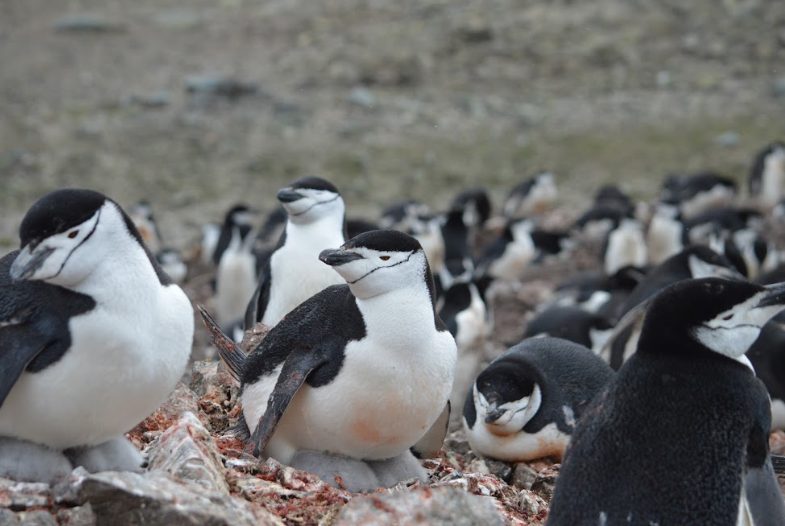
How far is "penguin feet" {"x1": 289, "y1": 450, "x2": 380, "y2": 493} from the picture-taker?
4000 mm

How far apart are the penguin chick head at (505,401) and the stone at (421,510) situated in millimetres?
1934

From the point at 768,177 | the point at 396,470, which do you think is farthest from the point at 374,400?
the point at 768,177

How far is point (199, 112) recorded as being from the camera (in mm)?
20047

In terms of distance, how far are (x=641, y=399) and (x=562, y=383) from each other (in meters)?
2.21

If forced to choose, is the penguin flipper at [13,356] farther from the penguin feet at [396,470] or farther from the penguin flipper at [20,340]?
the penguin feet at [396,470]

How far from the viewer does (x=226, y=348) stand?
15.6 feet

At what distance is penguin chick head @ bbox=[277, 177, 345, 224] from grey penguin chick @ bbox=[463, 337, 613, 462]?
1448 mm

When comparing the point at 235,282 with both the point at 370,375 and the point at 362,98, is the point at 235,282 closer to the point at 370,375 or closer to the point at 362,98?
the point at 370,375

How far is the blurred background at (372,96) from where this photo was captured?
59.9 ft

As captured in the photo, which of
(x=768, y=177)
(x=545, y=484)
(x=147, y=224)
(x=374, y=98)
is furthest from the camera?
(x=374, y=98)

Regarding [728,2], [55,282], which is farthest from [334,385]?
[728,2]

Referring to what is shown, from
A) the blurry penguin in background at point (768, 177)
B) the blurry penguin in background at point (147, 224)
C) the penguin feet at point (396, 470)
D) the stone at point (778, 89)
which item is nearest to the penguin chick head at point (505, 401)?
the penguin feet at point (396, 470)

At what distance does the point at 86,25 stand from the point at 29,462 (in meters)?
21.3

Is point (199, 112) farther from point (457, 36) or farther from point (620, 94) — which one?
point (620, 94)
